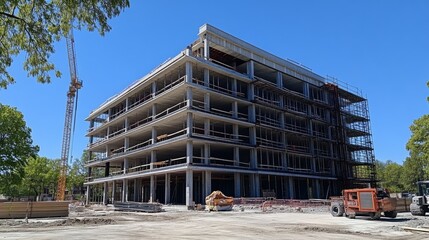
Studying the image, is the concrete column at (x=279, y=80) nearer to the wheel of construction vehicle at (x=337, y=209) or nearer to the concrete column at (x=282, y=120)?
the concrete column at (x=282, y=120)

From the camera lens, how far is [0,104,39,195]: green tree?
3781 cm

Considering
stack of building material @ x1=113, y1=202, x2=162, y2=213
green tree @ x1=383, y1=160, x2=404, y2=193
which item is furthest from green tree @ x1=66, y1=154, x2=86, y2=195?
green tree @ x1=383, y1=160, x2=404, y2=193

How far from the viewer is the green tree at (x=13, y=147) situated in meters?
37.8

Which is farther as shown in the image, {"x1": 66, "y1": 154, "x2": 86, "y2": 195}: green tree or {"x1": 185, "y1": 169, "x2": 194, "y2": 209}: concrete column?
{"x1": 66, "y1": 154, "x2": 86, "y2": 195}: green tree

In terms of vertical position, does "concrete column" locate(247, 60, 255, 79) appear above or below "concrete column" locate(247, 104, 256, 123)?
above

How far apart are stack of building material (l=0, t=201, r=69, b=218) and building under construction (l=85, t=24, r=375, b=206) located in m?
11.7

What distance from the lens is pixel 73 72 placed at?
73188 mm

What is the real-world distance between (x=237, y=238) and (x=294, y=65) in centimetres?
4482

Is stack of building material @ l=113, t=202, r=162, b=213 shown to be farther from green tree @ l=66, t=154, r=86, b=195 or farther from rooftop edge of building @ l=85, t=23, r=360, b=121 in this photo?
green tree @ l=66, t=154, r=86, b=195

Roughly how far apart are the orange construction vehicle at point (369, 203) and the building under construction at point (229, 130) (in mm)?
Result: 16428

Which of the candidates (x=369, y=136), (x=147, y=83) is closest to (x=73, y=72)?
(x=147, y=83)

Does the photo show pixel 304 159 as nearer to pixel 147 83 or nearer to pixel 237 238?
pixel 147 83

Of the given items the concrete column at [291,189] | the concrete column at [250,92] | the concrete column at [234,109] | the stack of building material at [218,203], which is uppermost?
the concrete column at [250,92]

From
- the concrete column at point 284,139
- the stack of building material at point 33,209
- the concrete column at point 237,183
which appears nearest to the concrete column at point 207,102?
the concrete column at point 237,183
